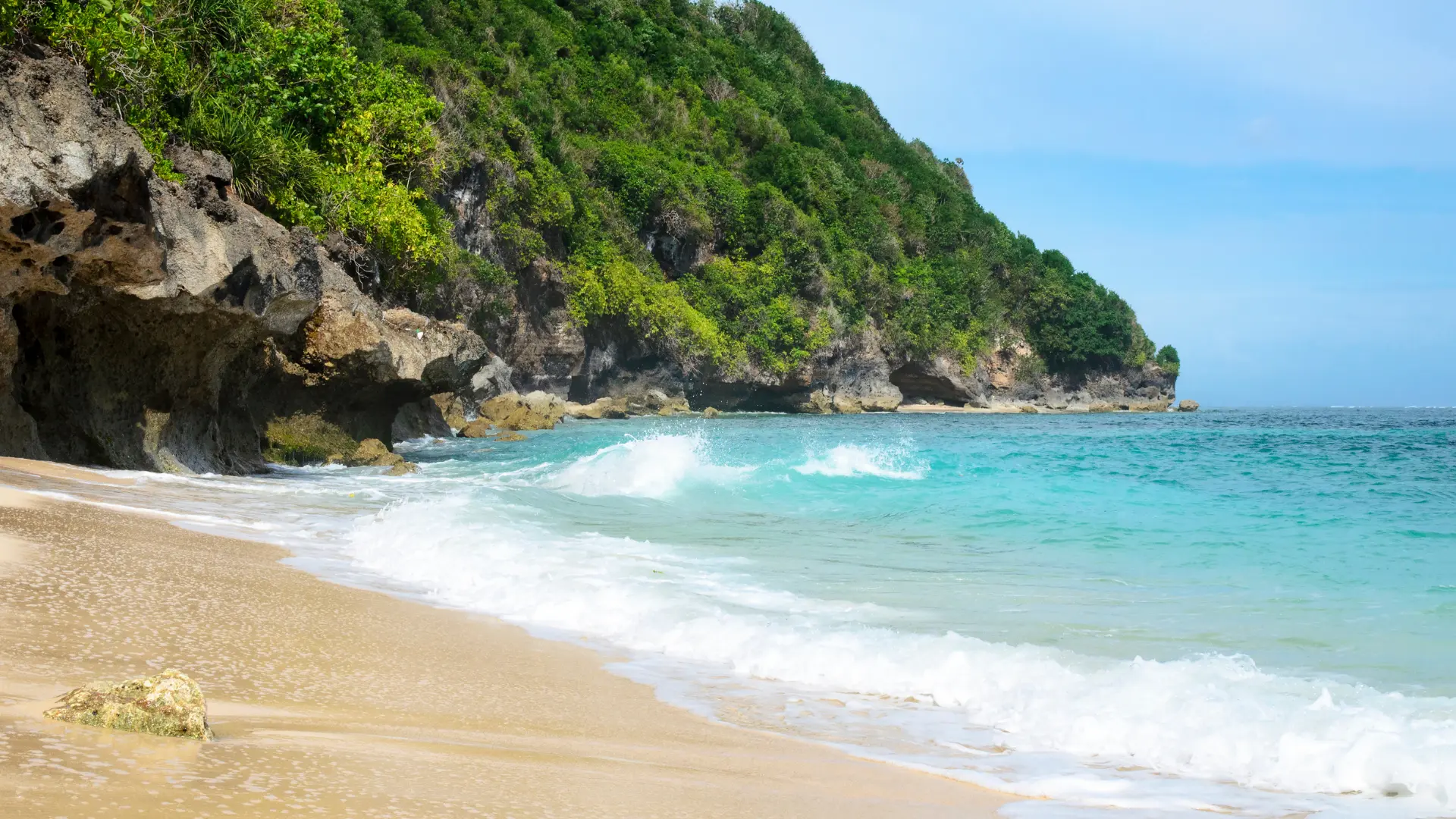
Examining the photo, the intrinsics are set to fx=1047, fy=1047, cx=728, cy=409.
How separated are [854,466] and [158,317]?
11.7 meters

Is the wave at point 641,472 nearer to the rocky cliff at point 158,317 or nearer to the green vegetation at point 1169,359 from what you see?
the rocky cliff at point 158,317

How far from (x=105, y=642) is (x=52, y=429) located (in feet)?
28.6

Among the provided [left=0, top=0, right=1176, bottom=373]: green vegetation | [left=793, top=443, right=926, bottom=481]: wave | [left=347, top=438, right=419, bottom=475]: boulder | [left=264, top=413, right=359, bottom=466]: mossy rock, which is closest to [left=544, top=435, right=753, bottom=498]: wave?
[left=793, top=443, right=926, bottom=481]: wave

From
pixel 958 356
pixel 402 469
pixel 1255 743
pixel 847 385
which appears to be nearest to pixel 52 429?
pixel 402 469

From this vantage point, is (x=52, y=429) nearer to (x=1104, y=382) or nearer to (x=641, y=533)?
(x=641, y=533)

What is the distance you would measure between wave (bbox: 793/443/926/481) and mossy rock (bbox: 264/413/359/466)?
25.0 ft

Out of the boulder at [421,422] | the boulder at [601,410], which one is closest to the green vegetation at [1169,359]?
the boulder at [601,410]

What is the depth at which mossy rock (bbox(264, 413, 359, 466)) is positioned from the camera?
53.7 ft

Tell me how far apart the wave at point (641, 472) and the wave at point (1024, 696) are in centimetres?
802

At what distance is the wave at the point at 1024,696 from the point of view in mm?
3582

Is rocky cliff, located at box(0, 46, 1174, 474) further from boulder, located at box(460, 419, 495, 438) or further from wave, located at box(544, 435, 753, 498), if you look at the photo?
boulder, located at box(460, 419, 495, 438)

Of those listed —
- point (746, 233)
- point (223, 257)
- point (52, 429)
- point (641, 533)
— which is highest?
point (746, 233)

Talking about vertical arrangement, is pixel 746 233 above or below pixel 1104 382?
above

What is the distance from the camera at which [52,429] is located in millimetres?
10984
